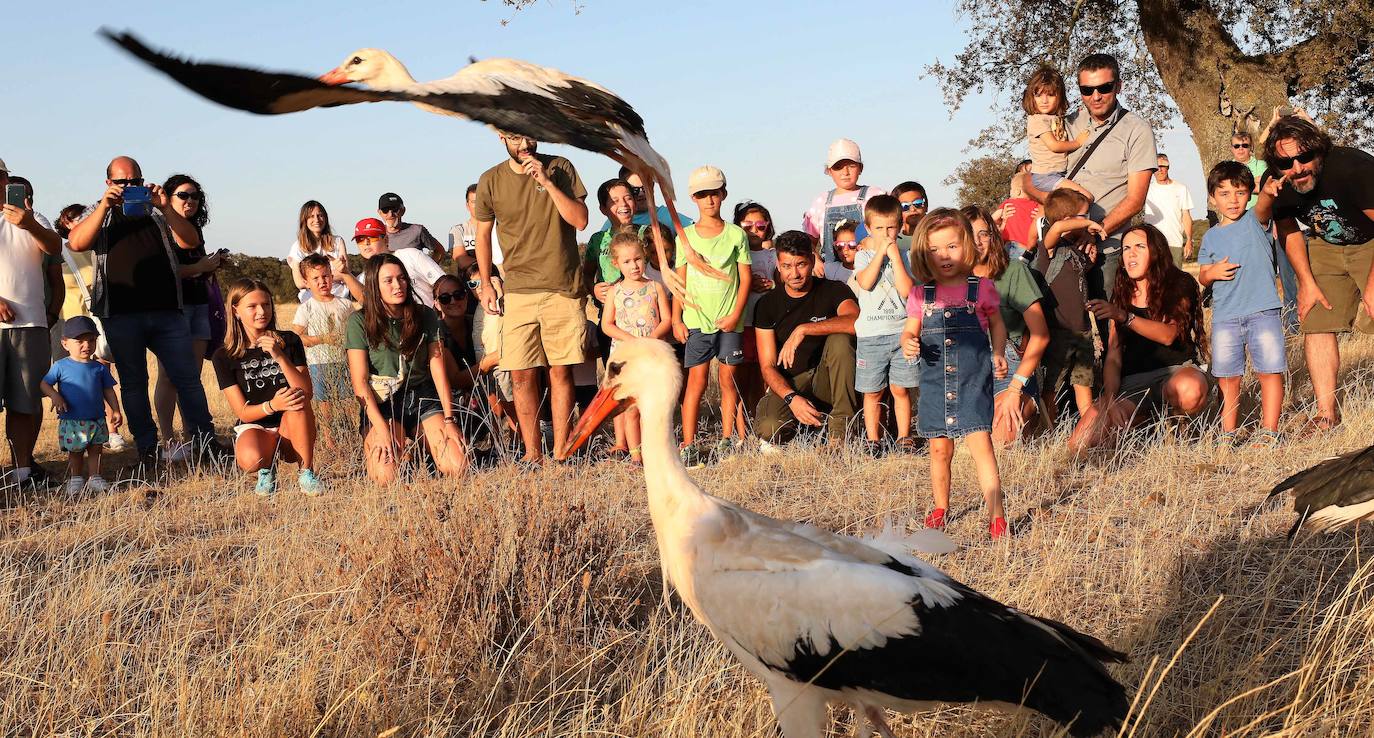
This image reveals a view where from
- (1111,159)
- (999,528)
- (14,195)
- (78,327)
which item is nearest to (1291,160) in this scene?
(1111,159)

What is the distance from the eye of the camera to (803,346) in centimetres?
880

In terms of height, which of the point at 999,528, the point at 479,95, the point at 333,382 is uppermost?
the point at 479,95

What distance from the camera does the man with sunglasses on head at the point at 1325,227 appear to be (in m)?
7.67

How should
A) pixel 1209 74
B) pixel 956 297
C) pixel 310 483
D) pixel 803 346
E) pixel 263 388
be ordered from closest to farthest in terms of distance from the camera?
pixel 956 297 < pixel 310 483 < pixel 263 388 < pixel 803 346 < pixel 1209 74

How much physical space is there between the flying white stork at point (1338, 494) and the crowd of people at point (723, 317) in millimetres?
2575

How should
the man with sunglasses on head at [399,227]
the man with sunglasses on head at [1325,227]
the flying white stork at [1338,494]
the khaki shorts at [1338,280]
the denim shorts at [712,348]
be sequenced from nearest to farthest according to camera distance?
1. the flying white stork at [1338,494]
2. the man with sunglasses on head at [1325,227]
3. the khaki shorts at [1338,280]
4. the denim shorts at [712,348]
5. the man with sunglasses on head at [399,227]

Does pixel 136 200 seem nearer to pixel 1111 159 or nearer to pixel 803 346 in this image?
pixel 803 346

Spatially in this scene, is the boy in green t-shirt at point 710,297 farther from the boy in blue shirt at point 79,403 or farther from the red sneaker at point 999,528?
the boy in blue shirt at point 79,403

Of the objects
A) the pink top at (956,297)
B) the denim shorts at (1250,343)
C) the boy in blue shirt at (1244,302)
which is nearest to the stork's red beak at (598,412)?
the pink top at (956,297)

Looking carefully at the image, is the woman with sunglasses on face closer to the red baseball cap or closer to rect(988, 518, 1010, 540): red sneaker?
the red baseball cap

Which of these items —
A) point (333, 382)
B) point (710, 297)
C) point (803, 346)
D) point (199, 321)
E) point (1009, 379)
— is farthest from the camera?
point (199, 321)

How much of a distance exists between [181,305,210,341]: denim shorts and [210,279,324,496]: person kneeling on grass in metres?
1.25

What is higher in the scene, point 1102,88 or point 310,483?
point 1102,88

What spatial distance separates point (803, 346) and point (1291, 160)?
352 centimetres
